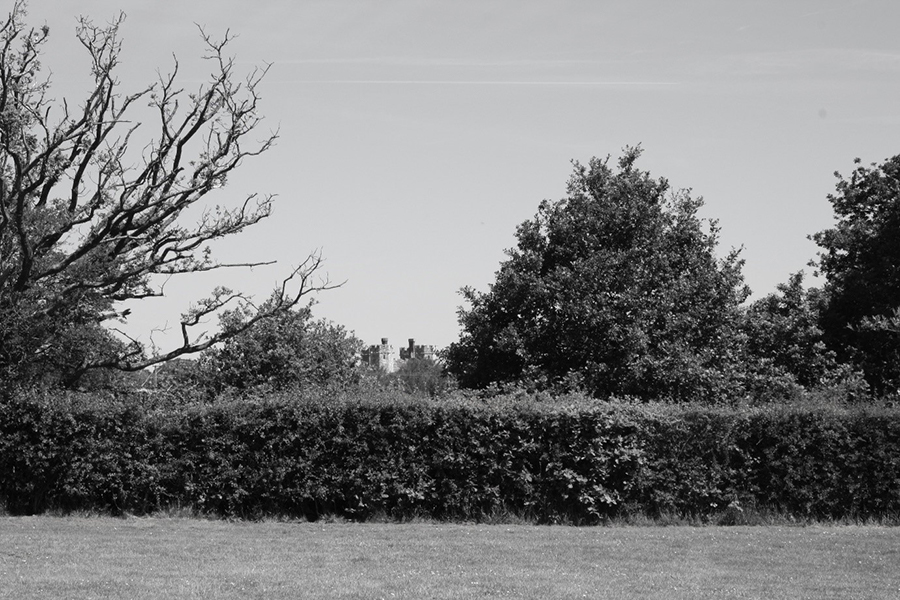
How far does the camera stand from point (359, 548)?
48.2ft

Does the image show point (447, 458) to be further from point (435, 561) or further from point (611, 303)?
point (611, 303)

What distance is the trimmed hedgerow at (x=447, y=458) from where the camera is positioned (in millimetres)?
18828

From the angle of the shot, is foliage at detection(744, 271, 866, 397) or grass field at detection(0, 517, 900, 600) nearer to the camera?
grass field at detection(0, 517, 900, 600)

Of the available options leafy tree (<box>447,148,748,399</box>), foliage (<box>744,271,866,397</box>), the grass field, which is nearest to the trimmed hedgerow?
the grass field

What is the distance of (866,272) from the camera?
121ft

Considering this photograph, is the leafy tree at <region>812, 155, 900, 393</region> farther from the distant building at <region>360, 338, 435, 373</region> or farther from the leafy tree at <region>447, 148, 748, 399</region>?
the distant building at <region>360, 338, 435, 373</region>

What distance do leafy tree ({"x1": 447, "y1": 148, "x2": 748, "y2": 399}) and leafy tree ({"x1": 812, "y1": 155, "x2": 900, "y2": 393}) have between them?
7.20 m

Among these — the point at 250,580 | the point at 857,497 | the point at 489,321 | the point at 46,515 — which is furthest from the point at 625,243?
the point at 250,580

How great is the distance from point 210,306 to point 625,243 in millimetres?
12674

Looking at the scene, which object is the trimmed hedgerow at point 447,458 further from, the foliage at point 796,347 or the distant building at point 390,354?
the distant building at point 390,354

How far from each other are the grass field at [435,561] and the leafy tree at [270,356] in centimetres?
1589

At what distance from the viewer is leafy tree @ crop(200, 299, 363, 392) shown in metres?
34.2

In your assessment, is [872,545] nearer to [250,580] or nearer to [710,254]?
[250,580]

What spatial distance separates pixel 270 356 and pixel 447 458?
57.2 feet
